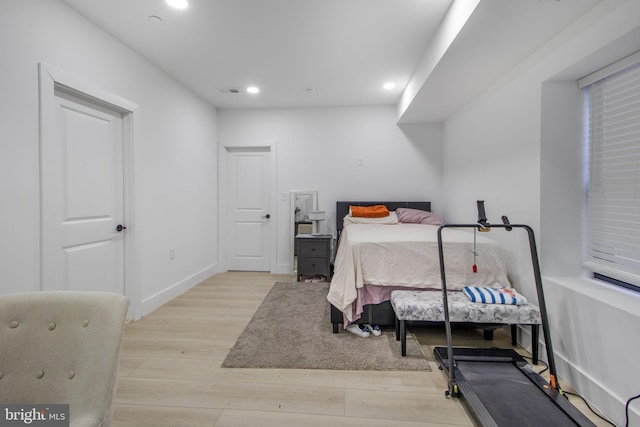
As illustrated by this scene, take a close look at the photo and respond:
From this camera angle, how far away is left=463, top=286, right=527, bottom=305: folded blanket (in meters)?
1.87

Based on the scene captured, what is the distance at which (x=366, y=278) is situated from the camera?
2.21 metres

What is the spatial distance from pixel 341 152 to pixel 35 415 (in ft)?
12.5

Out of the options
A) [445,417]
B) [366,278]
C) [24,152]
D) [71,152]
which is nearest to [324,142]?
[366,278]

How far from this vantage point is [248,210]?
13.9ft

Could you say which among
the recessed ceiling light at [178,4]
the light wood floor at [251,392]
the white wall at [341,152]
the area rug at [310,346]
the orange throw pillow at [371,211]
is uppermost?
the recessed ceiling light at [178,4]

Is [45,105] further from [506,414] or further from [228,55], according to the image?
[506,414]

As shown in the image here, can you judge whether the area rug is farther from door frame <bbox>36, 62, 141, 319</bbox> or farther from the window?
the window

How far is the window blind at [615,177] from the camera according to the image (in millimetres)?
1543

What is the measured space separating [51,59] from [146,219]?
1392 millimetres

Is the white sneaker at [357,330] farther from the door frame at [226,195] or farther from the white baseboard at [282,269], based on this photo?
the door frame at [226,195]

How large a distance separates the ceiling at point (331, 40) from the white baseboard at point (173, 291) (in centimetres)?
240

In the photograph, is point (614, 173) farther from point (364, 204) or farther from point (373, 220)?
point (364, 204)

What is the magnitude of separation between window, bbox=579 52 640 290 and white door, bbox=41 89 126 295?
3.60 metres

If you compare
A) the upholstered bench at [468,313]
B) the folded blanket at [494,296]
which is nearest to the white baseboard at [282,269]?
the upholstered bench at [468,313]
